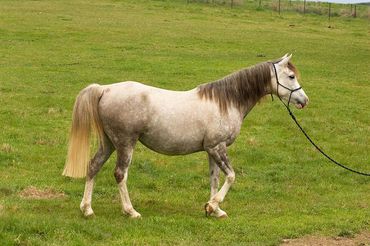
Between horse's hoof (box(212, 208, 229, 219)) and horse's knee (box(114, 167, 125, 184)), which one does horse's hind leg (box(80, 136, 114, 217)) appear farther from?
horse's hoof (box(212, 208, 229, 219))

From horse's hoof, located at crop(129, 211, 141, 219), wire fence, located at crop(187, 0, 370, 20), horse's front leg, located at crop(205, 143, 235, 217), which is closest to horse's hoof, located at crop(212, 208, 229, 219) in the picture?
horse's front leg, located at crop(205, 143, 235, 217)

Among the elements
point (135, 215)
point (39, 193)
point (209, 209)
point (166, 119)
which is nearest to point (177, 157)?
point (39, 193)

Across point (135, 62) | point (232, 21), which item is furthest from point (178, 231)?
point (232, 21)

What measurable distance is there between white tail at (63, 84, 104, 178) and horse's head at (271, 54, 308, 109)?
3.04m

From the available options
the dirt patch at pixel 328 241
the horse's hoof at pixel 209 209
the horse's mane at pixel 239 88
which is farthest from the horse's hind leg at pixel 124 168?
the dirt patch at pixel 328 241

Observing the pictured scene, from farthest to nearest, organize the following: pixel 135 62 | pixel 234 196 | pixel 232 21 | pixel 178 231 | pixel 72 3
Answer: pixel 72 3
pixel 232 21
pixel 135 62
pixel 234 196
pixel 178 231

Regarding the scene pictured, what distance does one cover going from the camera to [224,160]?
391 inches

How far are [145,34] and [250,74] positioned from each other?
1142 inches

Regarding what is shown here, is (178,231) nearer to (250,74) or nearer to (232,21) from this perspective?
(250,74)

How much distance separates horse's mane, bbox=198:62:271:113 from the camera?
397 inches

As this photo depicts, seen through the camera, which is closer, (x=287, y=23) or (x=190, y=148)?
(x=190, y=148)

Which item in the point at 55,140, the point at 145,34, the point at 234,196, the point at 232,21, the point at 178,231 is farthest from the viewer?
the point at 232,21

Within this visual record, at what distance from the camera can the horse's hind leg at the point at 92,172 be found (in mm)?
9641

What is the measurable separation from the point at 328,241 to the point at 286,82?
2.86 m
